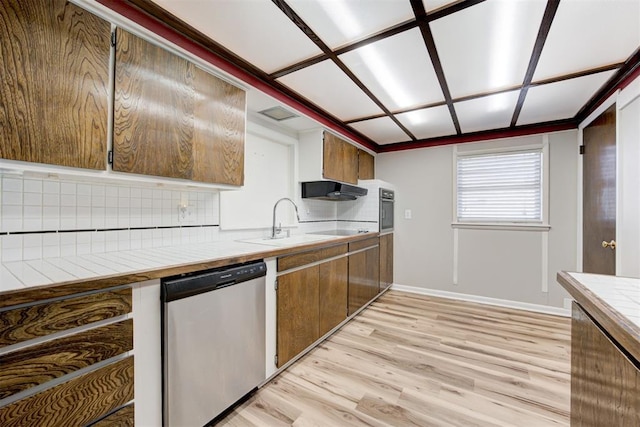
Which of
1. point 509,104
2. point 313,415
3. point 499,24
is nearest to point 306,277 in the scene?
point 313,415

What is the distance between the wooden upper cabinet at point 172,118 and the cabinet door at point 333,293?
3.81 feet

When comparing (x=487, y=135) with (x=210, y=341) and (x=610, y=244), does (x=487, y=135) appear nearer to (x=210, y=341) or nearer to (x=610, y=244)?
(x=610, y=244)

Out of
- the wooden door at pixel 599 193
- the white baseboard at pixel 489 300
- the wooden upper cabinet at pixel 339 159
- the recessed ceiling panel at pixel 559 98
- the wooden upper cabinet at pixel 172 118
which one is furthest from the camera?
the white baseboard at pixel 489 300

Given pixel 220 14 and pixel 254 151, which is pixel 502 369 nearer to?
pixel 254 151

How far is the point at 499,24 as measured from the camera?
1.55 meters

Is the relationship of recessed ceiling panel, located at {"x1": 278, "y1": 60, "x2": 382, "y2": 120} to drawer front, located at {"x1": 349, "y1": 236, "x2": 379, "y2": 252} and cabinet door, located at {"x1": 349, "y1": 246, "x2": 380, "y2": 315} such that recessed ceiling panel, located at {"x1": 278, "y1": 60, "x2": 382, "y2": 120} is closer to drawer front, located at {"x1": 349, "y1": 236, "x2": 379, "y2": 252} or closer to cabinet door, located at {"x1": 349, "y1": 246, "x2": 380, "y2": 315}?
drawer front, located at {"x1": 349, "y1": 236, "x2": 379, "y2": 252}

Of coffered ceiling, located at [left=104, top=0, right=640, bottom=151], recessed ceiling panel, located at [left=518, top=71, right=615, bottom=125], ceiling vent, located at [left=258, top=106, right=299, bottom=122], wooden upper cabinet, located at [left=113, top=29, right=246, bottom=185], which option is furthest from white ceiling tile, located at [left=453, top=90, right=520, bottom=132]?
wooden upper cabinet, located at [left=113, top=29, right=246, bottom=185]

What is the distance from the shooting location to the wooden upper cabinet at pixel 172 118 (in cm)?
139

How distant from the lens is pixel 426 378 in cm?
199

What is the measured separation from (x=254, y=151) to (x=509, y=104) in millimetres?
2616

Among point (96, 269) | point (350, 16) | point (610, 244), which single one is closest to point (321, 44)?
point (350, 16)

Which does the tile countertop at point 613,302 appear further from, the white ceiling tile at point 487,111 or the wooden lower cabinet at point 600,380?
the white ceiling tile at point 487,111

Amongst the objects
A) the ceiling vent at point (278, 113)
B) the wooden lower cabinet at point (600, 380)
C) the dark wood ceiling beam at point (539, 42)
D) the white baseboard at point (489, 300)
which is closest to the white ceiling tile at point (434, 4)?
the dark wood ceiling beam at point (539, 42)

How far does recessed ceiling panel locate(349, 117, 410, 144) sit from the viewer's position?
3.27m
